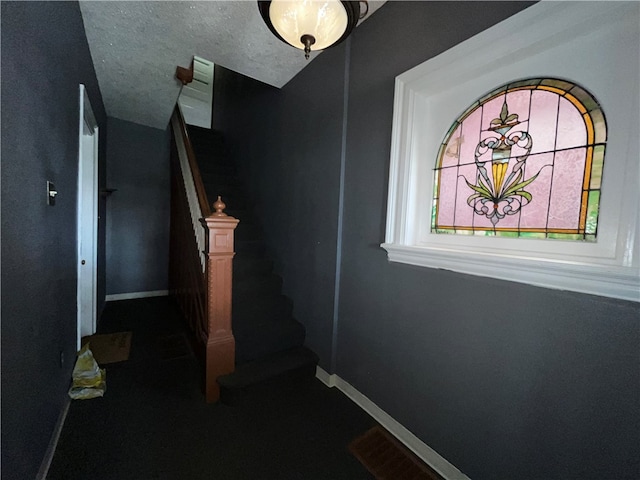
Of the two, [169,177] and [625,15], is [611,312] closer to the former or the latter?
[625,15]

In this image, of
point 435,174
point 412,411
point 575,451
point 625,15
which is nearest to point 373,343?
point 412,411

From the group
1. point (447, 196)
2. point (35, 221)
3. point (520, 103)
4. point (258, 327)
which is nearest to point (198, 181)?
point (35, 221)

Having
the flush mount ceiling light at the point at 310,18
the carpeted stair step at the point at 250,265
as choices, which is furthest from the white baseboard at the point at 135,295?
the flush mount ceiling light at the point at 310,18

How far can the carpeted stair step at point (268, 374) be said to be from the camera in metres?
1.80

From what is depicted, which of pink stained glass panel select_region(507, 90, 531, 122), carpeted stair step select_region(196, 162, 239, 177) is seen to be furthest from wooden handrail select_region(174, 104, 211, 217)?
pink stained glass panel select_region(507, 90, 531, 122)

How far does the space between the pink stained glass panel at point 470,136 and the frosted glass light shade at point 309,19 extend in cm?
76

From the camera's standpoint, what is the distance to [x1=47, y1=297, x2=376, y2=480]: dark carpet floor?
4.41 feet

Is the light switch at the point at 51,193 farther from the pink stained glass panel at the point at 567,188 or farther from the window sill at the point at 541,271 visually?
the pink stained glass panel at the point at 567,188

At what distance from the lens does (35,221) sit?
1.16 metres

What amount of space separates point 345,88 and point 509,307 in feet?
5.77

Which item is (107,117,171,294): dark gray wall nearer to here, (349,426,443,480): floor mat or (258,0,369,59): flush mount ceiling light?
(258,0,369,59): flush mount ceiling light

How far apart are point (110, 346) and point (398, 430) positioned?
270 centimetres

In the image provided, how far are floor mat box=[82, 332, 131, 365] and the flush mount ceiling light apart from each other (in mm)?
2819

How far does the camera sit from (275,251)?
2.82 m
